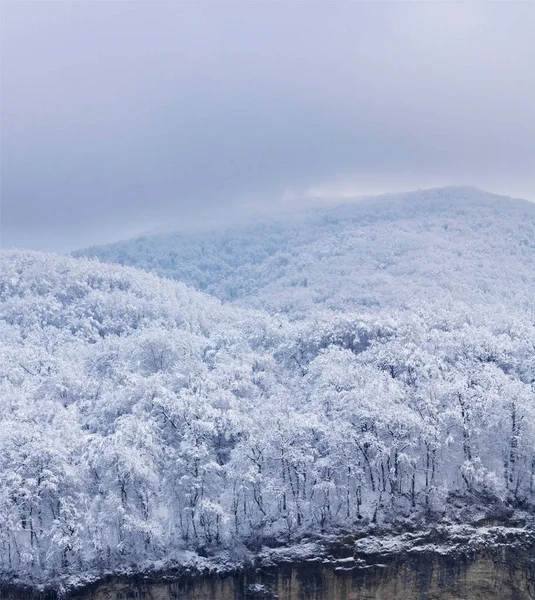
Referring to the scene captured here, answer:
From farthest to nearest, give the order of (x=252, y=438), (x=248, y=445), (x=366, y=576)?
(x=248, y=445), (x=252, y=438), (x=366, y=576)

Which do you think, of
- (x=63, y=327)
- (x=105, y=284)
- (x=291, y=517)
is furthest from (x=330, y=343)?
(x=105, y=284)

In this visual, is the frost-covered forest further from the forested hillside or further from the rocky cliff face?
the rocky cliff face

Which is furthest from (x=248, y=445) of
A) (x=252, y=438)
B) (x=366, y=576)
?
(x=366, y=576)

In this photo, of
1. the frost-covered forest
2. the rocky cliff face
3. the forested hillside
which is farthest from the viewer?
the frost-covered forest

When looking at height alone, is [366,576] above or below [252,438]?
below

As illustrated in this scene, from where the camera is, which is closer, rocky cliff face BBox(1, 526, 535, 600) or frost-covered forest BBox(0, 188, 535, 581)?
rocky cliff face BBox(1, 526, 535, 600)

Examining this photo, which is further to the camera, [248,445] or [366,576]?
[248,445]

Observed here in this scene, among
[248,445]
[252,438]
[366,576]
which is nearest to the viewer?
[366,576]

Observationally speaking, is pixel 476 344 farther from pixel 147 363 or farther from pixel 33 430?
pixel 33 430

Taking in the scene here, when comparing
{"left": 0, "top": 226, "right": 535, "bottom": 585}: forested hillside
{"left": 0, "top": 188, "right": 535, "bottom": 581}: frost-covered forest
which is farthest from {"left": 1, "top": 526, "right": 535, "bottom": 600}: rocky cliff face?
{"left": 0, "top": 188, "right": 535, "bottom": 581}: frost-covered forest

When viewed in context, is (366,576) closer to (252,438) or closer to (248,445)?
(248,445)
